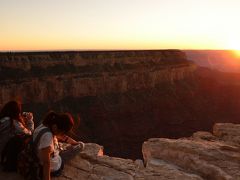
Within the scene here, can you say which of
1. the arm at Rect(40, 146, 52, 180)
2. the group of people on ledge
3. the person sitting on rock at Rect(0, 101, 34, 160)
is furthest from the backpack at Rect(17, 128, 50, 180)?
the person sitting on rock at Rect(0, 101, 34, 160)

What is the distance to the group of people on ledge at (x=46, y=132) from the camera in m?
5.77

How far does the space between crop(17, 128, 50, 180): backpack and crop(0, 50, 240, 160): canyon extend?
3413 cm

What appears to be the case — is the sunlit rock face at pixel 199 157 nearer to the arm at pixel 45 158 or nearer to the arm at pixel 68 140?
the arm at pixel 68 140

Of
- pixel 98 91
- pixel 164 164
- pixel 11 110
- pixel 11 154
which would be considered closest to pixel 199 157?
pixel 164 164

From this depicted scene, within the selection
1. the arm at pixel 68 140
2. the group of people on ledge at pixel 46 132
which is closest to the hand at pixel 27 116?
the group of people on ledge at pixel 46 132

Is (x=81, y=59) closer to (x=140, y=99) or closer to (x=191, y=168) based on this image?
(x=140, y=99)

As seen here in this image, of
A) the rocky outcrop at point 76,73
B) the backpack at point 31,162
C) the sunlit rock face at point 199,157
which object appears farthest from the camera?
the rocky outcrop at point 76,73

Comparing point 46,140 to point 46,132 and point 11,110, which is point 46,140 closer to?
point 46,132

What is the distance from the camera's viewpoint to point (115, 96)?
56.3 metres

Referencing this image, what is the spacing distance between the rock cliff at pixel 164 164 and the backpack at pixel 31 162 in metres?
0.35

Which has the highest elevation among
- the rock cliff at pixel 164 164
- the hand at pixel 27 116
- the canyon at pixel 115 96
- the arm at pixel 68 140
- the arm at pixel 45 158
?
the hand at pixel 27 116

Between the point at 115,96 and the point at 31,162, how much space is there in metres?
50.3

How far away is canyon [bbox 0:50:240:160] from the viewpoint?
149ft

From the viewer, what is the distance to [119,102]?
55.2m
